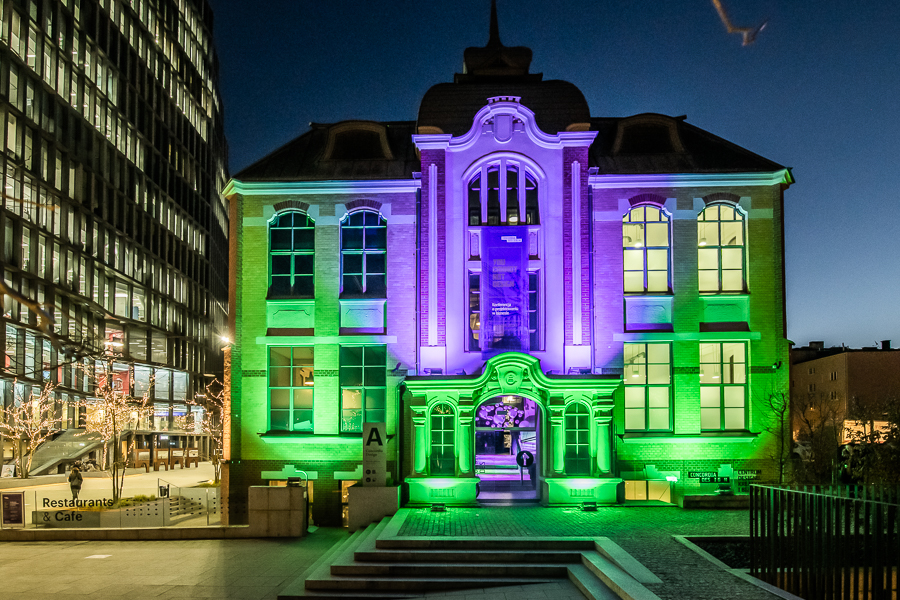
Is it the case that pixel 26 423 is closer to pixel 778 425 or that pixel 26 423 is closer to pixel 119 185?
pixel 119 185

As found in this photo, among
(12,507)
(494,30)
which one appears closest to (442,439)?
(12,507)

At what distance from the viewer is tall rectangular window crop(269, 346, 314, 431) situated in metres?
24.9

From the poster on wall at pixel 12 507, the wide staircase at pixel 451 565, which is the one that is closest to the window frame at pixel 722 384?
the wide staircase at pixel 451 565

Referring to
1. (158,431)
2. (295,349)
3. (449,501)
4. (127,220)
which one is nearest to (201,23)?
(127,220)

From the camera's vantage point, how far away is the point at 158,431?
65500 millimetres

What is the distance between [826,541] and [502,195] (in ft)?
50.1

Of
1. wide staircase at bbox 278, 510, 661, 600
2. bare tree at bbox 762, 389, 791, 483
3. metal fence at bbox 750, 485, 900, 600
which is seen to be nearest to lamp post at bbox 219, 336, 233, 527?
wide staircase at bbox 278, 510, 661, 600

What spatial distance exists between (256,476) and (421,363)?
6160 millimetres

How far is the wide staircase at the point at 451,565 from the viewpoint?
15.2 meters

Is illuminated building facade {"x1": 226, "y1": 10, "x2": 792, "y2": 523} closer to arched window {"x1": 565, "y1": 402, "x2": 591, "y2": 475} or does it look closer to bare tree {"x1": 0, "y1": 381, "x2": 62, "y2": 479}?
arched window {"x1": 565, "y1": 402, "x2": 591, "y2": 475}

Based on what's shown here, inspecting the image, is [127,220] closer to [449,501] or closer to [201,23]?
[201,23]

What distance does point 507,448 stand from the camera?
994 inches

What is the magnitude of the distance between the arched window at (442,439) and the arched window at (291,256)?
549 centimetres

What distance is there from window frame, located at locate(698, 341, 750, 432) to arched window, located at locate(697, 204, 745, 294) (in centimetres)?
179
